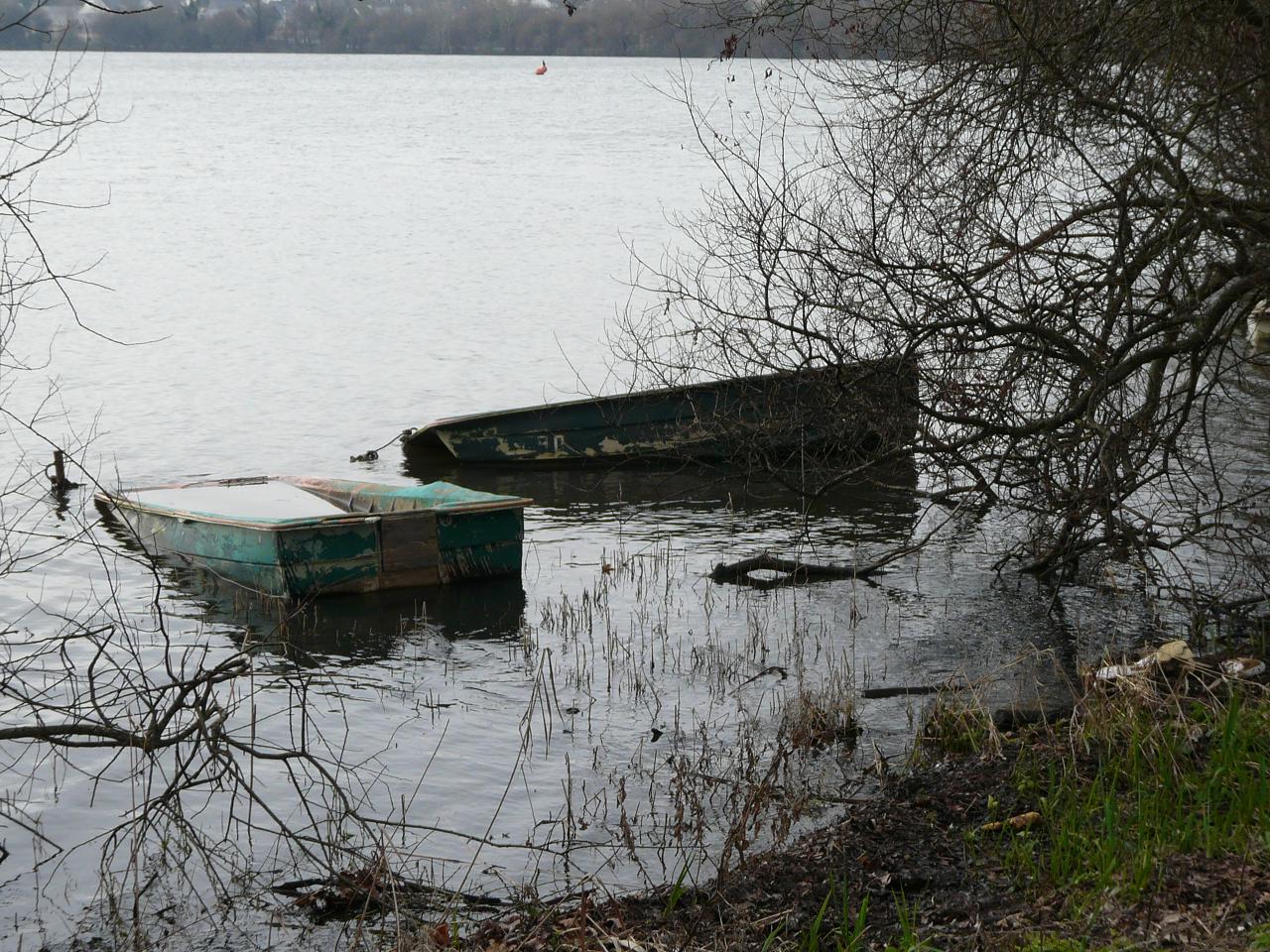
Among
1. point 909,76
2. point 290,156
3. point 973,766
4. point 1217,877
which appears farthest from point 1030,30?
point 290,156

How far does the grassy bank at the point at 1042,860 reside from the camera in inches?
184

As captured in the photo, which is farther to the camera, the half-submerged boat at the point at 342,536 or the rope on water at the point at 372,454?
the rope on water at the point at 372,454

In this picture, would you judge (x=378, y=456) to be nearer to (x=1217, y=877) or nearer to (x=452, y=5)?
(x=1217, y=877)

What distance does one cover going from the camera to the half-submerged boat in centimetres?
1119

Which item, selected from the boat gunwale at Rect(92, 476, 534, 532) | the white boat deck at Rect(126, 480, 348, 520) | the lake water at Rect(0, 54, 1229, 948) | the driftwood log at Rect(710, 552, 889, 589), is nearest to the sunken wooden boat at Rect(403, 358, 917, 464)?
the lake water at Rect(0, 54, 1229, 948)

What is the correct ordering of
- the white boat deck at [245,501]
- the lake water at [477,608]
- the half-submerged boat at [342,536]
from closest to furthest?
the lake water at [477,608]
the half-submerged boat at [342,536]
the white boat deck at [245,501]

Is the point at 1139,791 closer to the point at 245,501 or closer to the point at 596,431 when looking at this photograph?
the point at 245,501

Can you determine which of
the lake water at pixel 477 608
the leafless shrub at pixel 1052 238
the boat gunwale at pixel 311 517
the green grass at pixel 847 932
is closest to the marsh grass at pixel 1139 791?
the green grass at pixel 847 932

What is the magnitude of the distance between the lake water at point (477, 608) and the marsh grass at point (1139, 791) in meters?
0.82

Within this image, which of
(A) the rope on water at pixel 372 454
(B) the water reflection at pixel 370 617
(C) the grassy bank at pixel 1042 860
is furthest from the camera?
(A) the rope on water at pixel 372 454

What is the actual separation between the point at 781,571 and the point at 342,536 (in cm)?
369

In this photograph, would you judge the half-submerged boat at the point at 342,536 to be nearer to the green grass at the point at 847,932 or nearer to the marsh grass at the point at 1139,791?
the marsh grass at the point at 1139,791

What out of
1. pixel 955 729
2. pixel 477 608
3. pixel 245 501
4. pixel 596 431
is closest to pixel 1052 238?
pixel 955 729

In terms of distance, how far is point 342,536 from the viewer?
1128 cm
